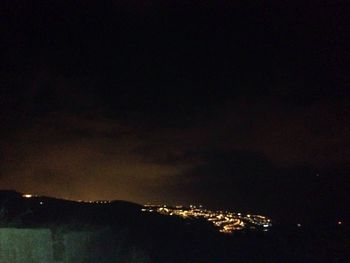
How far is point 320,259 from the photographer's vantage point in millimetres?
8805

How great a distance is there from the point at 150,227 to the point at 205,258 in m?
1.58

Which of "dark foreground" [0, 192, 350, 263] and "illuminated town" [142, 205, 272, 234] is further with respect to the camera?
"illuminated town" [142, 205, 272, 234]

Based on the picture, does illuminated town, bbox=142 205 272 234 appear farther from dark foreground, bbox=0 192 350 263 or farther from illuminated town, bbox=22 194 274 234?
dark foreground, bbox=0 192 350 263

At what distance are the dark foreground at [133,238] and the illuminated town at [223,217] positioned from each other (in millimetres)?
503

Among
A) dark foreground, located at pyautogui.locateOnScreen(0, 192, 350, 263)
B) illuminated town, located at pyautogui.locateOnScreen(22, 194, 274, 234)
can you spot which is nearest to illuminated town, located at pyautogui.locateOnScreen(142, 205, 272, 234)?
illuminated town, located at pyautogui.locateOnScreen(22, 194, 274, 234)

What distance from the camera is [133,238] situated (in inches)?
347

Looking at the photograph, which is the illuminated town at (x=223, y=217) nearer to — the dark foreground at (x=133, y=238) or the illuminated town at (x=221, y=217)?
the illuminated town at (x=221, y=217)

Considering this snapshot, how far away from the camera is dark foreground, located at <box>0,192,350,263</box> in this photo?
8.48 metres

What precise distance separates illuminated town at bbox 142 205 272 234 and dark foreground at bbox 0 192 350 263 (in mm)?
503

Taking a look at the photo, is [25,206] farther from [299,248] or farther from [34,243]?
[299,248]

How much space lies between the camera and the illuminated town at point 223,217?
10.6 metres

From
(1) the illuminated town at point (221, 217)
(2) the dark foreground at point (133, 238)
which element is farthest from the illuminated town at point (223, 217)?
(2) the dark foreground at point (133, 238)

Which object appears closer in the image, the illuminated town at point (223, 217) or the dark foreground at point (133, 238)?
the dark foreground at point (133, 238)

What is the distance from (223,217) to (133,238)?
3.62m
